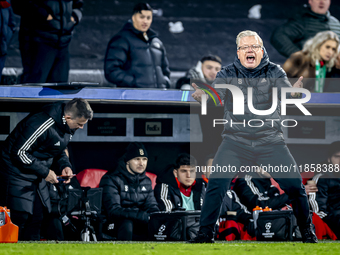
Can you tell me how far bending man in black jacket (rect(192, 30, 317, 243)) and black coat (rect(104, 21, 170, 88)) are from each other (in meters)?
2.19

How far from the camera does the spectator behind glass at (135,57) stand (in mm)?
5836

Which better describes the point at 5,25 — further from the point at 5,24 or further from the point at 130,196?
the point at 130,196

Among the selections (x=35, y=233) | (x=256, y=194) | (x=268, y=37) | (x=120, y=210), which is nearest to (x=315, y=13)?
(x=268, y=37)

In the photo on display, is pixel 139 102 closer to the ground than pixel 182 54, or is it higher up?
closer to the ground

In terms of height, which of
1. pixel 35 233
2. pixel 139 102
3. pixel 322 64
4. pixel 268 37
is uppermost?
pixel 268 37

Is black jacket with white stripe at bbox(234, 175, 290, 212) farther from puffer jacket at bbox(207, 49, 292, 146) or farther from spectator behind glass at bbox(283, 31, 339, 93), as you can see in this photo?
puffer jacket at bbox(207, 49, 292, 146)

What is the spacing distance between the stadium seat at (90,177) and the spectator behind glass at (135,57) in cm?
108

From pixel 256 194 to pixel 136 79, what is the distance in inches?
76.4

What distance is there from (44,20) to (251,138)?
3.24 meters

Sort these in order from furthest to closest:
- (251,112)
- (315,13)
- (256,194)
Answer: (315,13) < (256,194) < (251,112)

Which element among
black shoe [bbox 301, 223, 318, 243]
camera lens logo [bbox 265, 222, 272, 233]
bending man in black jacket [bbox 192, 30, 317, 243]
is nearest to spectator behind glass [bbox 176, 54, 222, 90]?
camera lens logo [bbox 265, 222, 272, 233]

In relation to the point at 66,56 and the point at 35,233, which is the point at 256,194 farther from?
the point at 66,56

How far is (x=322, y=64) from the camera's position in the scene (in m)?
6.11

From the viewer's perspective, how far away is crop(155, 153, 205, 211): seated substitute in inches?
211
